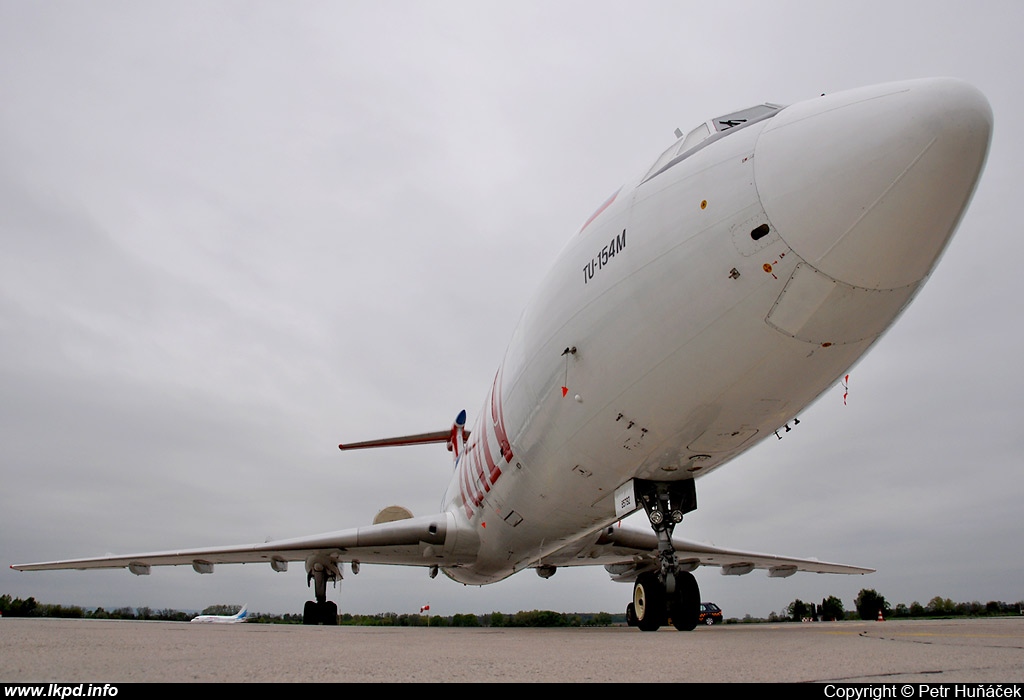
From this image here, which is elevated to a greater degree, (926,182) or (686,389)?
(926,182)

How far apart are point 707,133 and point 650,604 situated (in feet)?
17.7

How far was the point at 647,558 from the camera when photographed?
54.1ft

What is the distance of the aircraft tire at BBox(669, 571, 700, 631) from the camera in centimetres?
732

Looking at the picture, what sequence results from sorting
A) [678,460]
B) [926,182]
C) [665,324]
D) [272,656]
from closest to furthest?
1. [272,656]
2. [926,182]
3. [665,324]
4. [678,460]

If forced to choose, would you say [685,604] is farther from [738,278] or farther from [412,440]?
[412,440]

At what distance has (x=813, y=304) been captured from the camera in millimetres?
5453

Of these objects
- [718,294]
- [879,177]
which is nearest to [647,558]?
[718,294]

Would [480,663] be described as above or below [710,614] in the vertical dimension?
above

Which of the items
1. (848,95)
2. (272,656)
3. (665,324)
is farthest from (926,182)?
(272,656)

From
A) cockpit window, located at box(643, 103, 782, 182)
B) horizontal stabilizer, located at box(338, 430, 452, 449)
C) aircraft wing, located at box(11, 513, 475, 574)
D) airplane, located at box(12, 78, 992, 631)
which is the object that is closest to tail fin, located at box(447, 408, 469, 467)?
horizontal stabilizer, located at box(338, 430, 452, 449)

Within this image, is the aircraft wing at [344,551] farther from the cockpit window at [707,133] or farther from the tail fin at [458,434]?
the cockpit window at [707,133]
